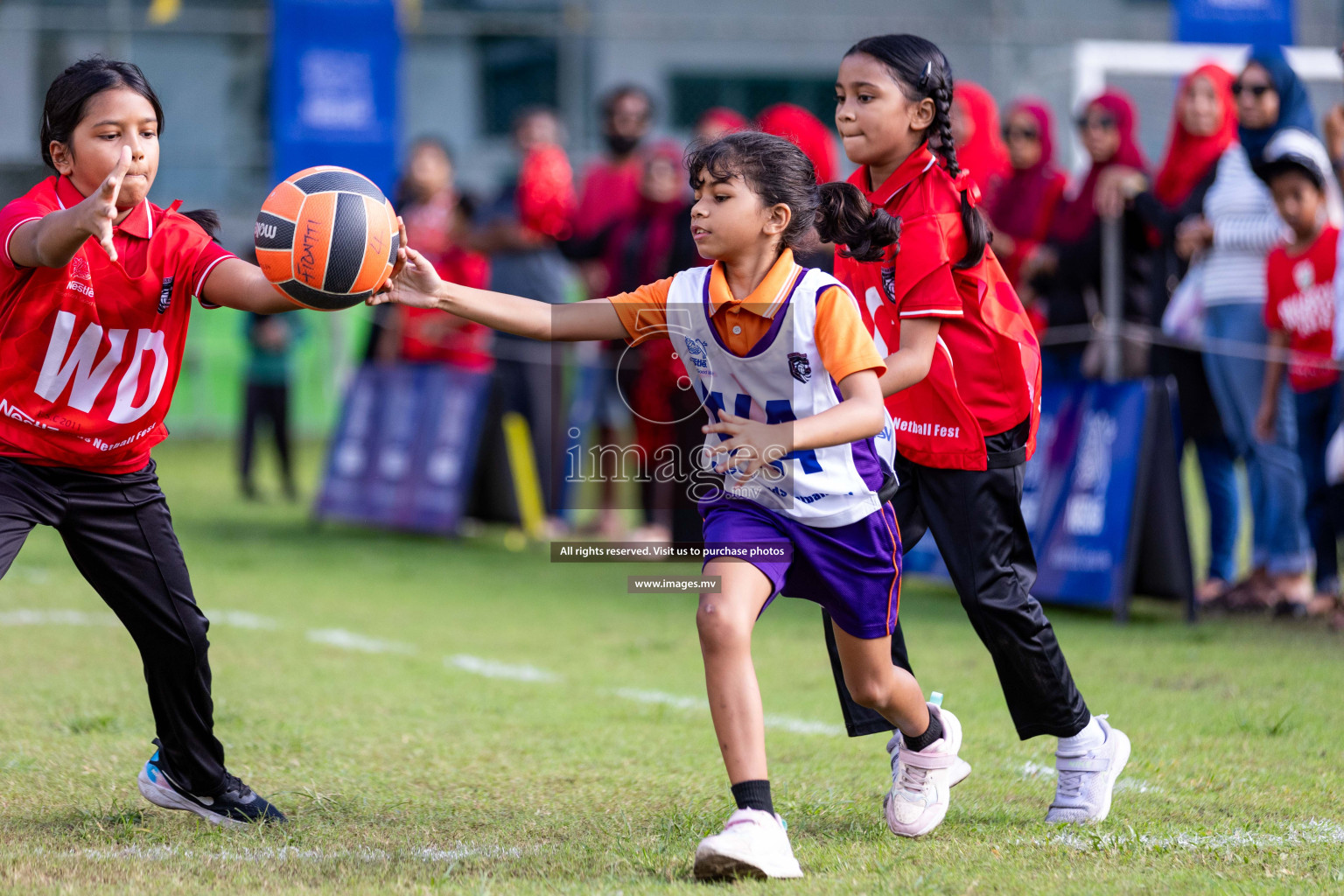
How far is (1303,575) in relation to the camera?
8062 millimetres

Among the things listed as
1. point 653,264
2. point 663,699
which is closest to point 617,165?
point 653,264

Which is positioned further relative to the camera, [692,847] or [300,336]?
[300,336]

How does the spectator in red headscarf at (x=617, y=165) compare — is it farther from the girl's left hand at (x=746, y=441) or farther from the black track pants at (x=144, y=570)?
the girl's left hand at (x=746, y=441)

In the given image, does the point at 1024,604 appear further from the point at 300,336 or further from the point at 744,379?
the point at 300,336

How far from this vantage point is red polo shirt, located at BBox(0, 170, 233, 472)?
3895mm

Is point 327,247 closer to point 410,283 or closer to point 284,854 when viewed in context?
point 410,283

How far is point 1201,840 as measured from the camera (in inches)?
155

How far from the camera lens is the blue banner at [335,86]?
14578 mm

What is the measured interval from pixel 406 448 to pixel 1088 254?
543 centimetres

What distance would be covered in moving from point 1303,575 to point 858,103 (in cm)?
506

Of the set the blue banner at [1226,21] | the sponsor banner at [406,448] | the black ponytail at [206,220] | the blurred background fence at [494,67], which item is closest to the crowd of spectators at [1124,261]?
the sponsor banner at [406,448]

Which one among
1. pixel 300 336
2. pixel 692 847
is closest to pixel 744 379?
pixel 692 847

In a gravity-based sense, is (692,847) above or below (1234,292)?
below

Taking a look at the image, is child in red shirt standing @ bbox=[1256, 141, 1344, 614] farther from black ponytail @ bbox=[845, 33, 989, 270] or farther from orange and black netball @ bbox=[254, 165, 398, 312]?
orange and black netball @ bbox=[254, 165, 398, 312]
